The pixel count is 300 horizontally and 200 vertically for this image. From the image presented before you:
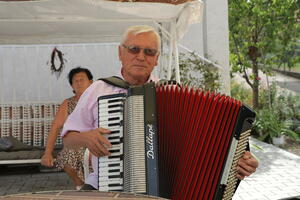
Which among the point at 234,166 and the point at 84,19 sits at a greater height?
the point at 84,19

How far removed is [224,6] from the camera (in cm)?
814

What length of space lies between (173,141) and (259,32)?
8321 mm

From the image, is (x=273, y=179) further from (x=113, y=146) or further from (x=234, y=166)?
(x=113, y=146)

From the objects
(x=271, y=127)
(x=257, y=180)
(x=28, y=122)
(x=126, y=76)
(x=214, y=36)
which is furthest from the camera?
(x=214, y=36)

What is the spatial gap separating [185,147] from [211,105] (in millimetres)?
215

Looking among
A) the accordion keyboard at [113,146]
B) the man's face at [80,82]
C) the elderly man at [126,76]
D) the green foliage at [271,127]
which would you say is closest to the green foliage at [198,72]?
the green foliage at [271,127]

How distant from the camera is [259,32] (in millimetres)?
9562

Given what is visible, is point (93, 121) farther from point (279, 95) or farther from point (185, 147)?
point (279, 95)

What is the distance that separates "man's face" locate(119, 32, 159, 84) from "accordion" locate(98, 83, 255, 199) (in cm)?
29

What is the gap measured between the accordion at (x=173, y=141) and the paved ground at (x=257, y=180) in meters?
2.71

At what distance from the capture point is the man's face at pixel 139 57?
6.80ft

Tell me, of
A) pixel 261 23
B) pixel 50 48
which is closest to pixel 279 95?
pixel 261 23

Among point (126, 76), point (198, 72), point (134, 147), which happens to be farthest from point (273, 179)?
point (134, 147)

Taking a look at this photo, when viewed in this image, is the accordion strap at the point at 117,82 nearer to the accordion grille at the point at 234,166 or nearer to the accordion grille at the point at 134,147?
the accordion grille at the point at 134,147
